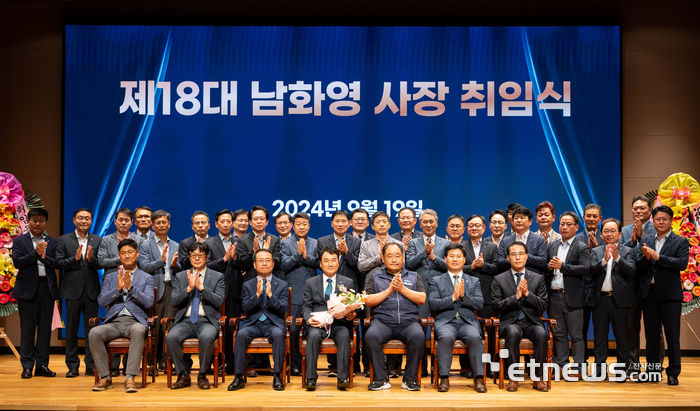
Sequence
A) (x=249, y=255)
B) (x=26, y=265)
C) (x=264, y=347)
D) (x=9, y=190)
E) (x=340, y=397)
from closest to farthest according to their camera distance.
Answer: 1. (x=340, y=397)
2. (x=264, y=347)
3. (x=249, y=255)
4. (x=26, y=265)
5. (x=9, y=190)

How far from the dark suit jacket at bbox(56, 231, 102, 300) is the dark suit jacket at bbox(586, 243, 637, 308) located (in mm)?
4758

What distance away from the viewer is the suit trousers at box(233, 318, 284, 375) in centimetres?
504

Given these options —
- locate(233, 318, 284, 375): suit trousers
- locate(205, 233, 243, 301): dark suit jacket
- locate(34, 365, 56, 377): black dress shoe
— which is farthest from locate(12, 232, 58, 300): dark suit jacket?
locate(233, 318, 284, 375): suit trousers

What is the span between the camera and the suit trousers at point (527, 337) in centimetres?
501

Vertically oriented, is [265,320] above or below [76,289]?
below

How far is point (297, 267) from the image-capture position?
579 cm

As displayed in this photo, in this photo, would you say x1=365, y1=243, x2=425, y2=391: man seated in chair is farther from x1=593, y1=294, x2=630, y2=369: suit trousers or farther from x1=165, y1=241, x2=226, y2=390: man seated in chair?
x1=593, y1=294, x2=630, y2=369: suit trousers

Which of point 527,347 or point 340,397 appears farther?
point 527,347

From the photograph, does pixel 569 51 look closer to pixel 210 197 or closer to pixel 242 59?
pixel 242 59

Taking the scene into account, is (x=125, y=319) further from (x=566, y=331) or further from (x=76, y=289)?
(x=566, y=331)

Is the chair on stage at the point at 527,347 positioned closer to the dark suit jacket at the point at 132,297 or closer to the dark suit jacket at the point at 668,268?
the dark suit jacket at the point at 668,268

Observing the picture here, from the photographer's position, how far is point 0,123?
733 centimetres

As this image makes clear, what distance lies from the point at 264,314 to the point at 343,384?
0.92 m

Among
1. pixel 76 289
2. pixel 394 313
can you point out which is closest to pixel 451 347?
pixel 394 313
